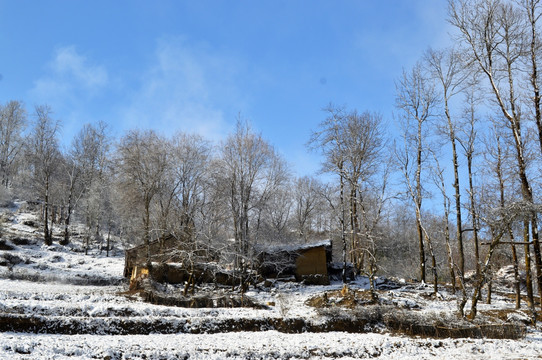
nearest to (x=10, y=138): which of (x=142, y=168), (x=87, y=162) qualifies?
(x=87, y=162)

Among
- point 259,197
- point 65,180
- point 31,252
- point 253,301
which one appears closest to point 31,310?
point 253,301

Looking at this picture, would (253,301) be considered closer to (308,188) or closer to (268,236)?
(268,236)

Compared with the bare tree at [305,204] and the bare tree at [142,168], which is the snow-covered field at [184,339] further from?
the bare tree at [305,204]

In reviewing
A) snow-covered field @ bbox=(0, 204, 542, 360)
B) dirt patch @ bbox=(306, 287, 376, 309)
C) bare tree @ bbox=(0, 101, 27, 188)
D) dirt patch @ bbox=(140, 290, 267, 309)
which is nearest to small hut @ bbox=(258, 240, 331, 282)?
dirt patch @ bbox=(306, 287, 376, 309)

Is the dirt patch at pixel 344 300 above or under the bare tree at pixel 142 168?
under

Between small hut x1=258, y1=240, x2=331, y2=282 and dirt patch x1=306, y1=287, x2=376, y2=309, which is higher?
small hut x1=258, y1=240, x2=331, y2=282

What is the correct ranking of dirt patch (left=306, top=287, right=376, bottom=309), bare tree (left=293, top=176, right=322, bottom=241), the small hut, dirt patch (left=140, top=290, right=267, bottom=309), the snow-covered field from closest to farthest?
the snow-covered field < dirt patch (left=140, top=290, right=267, bottom=309) < dirt patch (left=306, top=287, right=376, bottom=309) < the small hut < bare tree (left=293, top=176, right=322, bottom=241)

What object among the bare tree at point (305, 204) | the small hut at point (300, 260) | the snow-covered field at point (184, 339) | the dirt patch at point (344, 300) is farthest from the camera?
the bare tree at point (305, 204)

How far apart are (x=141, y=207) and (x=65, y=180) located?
28.3 m

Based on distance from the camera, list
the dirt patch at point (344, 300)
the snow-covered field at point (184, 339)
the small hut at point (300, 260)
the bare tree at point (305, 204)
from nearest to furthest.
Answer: the snow-covered field at point (184, 339), the dirt patch at point (344, 300), the small hut at point (300, 260), the bare tree at point (305, 204)

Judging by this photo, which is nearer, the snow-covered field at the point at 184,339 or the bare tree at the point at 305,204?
the snow-covered field at the point at 184,339

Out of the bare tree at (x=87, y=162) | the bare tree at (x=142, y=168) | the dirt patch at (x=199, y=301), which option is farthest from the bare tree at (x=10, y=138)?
the dirt patch at (x=199, y=301)

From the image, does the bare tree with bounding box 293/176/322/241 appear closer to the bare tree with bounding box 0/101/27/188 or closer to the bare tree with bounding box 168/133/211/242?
the bare tree with bounding box 168/133/211/242

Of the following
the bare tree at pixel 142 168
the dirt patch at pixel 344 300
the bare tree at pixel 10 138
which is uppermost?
the bare tree at pixel 10 138
